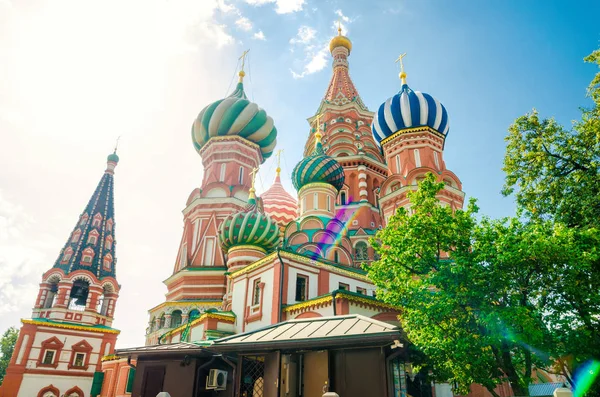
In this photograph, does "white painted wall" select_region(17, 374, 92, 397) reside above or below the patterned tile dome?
below

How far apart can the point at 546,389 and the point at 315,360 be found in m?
16.1

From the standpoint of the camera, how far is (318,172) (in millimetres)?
25812

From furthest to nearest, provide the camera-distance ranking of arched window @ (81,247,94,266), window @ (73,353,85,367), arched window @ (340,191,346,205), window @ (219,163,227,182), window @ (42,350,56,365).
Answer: window @ (219,163,227,182) < arched window @ (81,247,94,266) < arched window @ (340,191,346,205) < window @ (73,353,85,367) < window @ (42,350,56,365)

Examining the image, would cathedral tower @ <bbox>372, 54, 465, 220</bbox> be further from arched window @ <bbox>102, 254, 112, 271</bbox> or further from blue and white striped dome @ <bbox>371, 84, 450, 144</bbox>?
arched window @ <bbox>102, 254, 112, 271</bbox>

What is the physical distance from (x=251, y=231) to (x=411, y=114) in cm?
1223

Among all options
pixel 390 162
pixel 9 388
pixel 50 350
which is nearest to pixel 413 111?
pixel 390 162

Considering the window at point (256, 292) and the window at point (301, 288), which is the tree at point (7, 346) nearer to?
the window at point (256, 292)

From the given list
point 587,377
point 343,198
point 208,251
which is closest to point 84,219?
point 208,251

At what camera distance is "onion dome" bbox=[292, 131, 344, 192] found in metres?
25.8

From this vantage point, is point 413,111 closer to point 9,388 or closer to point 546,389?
point 546,389

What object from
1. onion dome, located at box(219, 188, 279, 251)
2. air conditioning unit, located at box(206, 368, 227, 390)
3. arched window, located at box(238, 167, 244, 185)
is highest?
arched window, located at box(238, 167, 244, 185)

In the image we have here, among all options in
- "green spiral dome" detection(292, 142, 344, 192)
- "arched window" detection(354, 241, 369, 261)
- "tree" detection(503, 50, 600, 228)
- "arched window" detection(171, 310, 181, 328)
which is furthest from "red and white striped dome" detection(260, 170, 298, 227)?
"tree" detection(503, 50, 600, 228)

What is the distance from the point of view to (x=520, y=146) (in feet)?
41.8

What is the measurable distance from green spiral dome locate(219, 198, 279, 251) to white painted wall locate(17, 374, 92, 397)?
47.5ft
